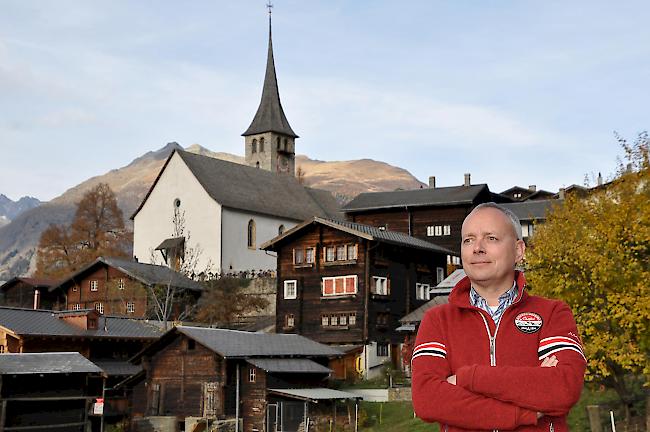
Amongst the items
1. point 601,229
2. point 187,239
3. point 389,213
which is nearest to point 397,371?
point 389,213

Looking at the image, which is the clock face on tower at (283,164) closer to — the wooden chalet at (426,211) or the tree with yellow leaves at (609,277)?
the wooden chalet at (426,211)

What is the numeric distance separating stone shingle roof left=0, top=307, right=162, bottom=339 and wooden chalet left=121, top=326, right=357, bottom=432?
426 centimetres

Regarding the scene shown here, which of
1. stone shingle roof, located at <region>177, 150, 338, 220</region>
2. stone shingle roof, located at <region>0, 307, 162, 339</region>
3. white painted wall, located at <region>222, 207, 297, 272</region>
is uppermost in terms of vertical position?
stone shingle roof, located at <region>177, 150, 338, 220</region>

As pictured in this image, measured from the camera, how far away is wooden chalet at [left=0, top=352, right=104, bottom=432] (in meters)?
36.7

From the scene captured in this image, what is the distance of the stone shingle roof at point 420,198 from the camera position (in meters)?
66.8

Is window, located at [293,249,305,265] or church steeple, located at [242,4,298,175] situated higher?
church steeple, located at [242,4,298,175]

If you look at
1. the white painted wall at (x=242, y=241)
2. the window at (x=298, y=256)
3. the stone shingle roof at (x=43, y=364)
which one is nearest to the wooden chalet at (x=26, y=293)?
the white painted wall at (x=242, y=241)

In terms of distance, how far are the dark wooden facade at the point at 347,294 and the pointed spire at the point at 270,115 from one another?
57630 mm

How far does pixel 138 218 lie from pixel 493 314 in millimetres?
77544

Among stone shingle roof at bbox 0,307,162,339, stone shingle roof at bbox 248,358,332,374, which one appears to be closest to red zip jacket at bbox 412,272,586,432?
stone shingle roof at bbox 248,358,332,374

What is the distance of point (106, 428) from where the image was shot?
1715 inches

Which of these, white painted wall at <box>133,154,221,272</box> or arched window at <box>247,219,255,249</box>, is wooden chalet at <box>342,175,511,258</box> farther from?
white painted wall at <box>133,154,221,272</box>

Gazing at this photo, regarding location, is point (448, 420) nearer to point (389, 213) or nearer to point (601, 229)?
point (601, 229)

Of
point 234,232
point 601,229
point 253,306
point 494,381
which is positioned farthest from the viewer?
point 234,232
